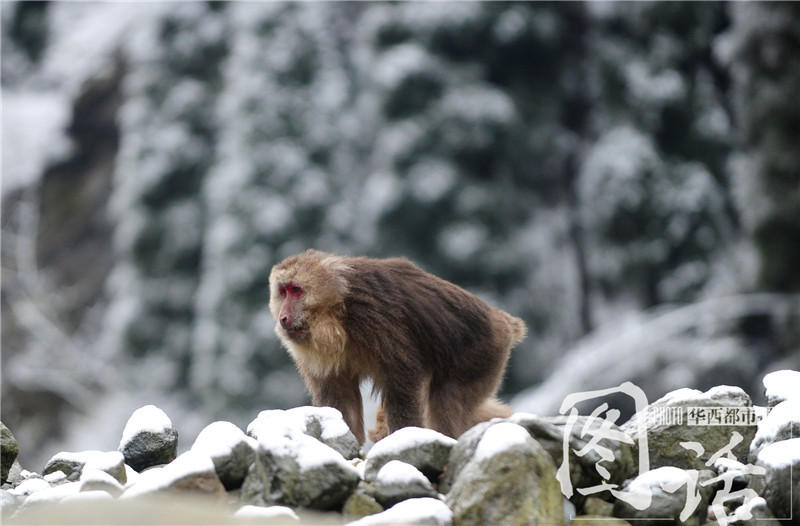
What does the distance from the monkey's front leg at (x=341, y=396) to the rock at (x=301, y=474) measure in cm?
131

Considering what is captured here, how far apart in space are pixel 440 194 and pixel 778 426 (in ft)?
32.2

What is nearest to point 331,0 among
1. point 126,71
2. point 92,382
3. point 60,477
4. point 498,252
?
point 126,71

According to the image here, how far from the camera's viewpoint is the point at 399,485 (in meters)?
3.25

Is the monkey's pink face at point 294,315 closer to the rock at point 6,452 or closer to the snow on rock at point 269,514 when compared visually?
the rock at point 6,452

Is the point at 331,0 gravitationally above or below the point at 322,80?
above

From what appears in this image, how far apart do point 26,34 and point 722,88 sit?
11629 mm

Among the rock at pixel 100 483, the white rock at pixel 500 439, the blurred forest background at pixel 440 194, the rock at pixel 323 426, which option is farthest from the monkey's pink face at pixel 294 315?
the blurred forest background at pixel 440 194

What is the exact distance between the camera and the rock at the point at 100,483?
3.27m

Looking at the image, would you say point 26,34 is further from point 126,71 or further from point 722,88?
point 722,88

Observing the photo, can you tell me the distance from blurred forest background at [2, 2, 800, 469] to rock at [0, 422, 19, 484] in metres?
8.12

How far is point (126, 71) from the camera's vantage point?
54.9 feet

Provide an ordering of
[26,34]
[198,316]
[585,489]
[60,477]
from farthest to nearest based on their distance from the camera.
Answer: [26,34] → [198,316] → [60,477] → [585,489]

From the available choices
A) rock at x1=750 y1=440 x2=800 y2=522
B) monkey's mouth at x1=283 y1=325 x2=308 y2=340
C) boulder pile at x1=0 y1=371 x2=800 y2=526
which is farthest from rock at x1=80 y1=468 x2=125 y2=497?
rock at x1=750 y1=440 x2=800 y2=522

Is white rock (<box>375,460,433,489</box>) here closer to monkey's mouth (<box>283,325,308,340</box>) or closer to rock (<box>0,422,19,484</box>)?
monkey's mouth (<box>283,325,308,340</box>)
